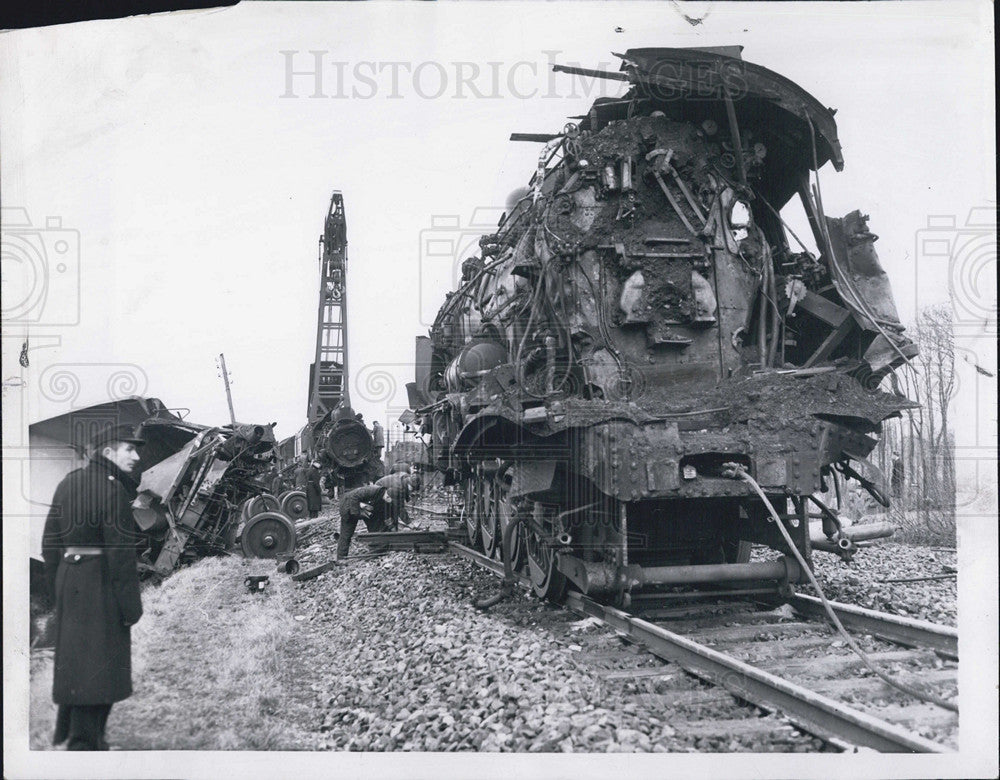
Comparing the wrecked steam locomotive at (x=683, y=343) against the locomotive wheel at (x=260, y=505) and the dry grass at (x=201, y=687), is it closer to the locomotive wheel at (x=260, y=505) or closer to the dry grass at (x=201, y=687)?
the dry grass at (x=201, y=687)

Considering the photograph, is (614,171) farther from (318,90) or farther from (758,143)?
(318,90)

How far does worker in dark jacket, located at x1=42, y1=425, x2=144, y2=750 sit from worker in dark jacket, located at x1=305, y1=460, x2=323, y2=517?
9.86m

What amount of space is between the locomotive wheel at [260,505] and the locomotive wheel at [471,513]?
2.29 meters

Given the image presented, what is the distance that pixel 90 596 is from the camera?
3.38 m

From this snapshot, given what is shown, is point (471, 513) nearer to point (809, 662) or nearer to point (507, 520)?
point (507, 520)

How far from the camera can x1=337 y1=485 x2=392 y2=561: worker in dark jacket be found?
30.7 ft

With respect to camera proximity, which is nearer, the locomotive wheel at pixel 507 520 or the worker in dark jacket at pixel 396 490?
the locomotive wheel at pixel 507 520

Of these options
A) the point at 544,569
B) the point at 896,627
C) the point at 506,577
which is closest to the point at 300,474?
the point at 506,577

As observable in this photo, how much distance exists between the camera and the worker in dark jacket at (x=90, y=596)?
11.1 feet

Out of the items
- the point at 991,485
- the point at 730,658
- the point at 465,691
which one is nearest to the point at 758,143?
the point at 991,485

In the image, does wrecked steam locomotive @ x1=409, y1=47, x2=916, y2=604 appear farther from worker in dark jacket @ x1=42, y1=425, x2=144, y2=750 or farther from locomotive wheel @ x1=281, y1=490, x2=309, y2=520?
locomotive wheel @ x1=281, y1=490, x2=309, y2=520

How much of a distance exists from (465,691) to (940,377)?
4.39 m

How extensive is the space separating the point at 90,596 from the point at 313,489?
10738mm

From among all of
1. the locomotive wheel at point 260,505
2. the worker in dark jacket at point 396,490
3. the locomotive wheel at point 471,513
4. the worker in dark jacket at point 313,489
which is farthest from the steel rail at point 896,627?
the worker in dark jacket at point 313,489
